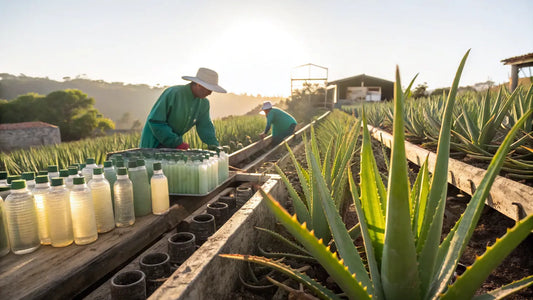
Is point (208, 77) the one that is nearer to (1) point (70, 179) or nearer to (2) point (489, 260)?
(1) point (70, 179)

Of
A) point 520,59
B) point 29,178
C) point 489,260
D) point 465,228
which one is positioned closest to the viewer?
point 489,260

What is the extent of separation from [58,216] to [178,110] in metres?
2.42

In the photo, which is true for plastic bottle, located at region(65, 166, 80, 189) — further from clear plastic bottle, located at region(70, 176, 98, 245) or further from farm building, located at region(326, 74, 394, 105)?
farm building, located at region(326, 74, 394, 105)

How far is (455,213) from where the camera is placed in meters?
2.44

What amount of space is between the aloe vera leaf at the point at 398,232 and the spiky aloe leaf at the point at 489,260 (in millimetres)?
106

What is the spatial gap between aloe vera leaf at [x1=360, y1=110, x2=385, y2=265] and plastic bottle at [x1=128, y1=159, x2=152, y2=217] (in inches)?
53.0

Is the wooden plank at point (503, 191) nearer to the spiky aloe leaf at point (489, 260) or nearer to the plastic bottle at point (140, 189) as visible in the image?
the spiky aloe leaf at point (489, 260)

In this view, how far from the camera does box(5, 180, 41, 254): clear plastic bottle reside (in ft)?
4.24

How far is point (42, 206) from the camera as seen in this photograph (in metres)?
1.42

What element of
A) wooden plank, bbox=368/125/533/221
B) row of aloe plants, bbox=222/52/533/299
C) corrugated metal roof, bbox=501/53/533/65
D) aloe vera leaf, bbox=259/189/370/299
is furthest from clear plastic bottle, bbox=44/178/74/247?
corrugated metal roof, bbox=501/53/533/65

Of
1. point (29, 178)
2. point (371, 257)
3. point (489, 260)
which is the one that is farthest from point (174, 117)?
point (489, 260)

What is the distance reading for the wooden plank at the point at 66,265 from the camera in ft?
3.53

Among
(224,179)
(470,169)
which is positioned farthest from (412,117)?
(224,179)

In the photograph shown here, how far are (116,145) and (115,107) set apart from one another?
119m
